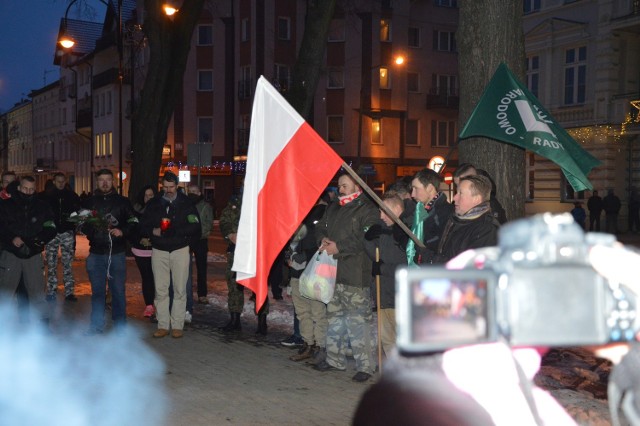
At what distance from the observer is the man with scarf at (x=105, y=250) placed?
9.32 metres

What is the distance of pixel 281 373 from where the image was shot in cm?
756

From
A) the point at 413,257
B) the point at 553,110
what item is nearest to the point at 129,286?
the point at 413,257

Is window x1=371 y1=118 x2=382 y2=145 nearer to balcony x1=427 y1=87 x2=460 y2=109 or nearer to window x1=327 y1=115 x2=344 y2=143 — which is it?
window x1=327 y1=115 x2=344 y2=143

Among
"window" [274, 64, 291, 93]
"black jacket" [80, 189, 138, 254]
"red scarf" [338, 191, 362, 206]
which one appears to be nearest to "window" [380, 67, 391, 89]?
"window" [274, 64, 291, 93]

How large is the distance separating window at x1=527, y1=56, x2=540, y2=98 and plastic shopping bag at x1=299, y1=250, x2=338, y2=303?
94.8 feet

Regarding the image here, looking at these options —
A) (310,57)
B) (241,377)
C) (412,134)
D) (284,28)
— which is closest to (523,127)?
(241,377)

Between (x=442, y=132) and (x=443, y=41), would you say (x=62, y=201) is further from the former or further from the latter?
(x=443, y=41)

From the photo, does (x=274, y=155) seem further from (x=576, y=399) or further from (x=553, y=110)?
(x=553, y=110)

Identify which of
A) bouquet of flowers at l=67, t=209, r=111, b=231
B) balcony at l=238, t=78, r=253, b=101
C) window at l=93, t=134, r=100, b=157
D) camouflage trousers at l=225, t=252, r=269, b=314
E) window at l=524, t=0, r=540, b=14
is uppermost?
window at l=524, t=0, r=540, b=14

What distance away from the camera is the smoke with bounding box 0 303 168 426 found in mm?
6016

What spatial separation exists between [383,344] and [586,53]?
2784cm

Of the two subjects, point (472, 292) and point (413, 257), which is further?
point (413, 257)

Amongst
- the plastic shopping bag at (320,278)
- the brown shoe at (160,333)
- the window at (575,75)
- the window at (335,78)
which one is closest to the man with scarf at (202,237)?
the brown shoe at (160,333)

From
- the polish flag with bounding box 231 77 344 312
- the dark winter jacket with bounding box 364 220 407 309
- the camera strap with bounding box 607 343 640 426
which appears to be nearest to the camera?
the camera strap with bounding box 607 343 640 426
